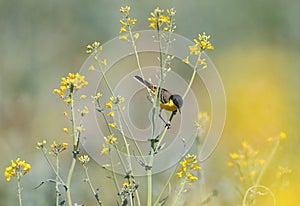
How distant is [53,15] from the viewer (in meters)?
5.80

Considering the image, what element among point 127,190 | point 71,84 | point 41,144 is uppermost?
point 71,84

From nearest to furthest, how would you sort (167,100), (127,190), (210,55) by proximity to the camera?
(127,190) → (167,100) → (210,55)

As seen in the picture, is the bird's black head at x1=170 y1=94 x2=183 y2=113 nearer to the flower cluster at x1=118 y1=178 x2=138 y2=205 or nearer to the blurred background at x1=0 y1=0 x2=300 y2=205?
the flower cluster at x1=118 y1=178 x2=138 y2=205

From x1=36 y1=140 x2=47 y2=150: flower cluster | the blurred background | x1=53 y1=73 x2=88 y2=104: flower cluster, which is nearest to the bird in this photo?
x1=53 y1=73 x2=88 y2=104: flower cluster

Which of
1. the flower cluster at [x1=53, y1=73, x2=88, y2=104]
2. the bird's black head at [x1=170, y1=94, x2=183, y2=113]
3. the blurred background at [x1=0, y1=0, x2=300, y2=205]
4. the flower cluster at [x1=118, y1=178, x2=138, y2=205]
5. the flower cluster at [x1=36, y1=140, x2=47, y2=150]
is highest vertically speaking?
the blurred background at [x1=0, y1=0, x2=300, y2=205]

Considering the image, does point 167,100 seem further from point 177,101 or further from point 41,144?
point 41,144

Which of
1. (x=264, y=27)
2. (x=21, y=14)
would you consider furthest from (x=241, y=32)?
(x=21, y=14)

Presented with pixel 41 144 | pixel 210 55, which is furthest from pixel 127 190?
pixel 210 55

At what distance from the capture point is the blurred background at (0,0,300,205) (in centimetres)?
356

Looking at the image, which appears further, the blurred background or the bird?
the blurred background

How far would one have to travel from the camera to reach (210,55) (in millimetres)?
5852

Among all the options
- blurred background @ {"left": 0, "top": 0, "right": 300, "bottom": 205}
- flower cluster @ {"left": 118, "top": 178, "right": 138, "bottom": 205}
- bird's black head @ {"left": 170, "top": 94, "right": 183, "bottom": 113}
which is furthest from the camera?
blurred background @ {"left": 0, "top": 0, "right": 300, "bottom": 205}

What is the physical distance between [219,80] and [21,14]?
1.46 metres

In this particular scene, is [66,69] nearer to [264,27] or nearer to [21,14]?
[21,14]
